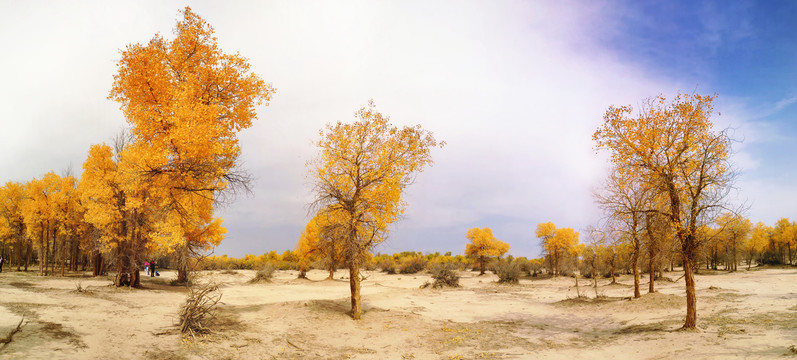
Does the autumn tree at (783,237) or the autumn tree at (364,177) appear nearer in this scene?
the autumn tree at (364,177)

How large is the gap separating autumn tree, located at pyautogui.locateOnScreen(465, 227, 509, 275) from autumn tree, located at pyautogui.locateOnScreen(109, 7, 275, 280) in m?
45.3

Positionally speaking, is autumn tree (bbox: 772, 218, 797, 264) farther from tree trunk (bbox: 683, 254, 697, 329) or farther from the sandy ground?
tree trunk (bbox: 683, 254, 697, 329)

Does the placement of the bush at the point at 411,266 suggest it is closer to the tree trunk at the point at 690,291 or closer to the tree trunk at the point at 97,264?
the tree trunk at the point at 97,264

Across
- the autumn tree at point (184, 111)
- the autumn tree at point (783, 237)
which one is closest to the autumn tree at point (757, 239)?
the autumn tree at point (783, 237)

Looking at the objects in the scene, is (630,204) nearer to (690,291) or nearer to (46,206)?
(690,291)

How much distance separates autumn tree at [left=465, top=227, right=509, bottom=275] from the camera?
52219 mm

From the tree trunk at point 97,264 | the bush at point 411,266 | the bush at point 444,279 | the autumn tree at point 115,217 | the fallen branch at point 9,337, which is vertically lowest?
the bush at point 411,266

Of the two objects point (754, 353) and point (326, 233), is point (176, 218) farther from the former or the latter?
point (754, 353)

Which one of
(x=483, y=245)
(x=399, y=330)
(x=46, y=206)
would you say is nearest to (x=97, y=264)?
(x=46, y=206)

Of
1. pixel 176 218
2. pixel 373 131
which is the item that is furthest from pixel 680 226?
pixel 176 218

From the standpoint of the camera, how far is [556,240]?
165 feet

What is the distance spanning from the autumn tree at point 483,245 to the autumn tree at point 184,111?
4532cm

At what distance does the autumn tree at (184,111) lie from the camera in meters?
9.20

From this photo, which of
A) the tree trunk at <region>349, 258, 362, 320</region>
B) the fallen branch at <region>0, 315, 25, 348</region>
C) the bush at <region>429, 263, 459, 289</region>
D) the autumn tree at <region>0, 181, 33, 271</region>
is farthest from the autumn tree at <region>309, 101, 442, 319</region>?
the autumn tree at <region>0, 181, 33, 271</region>
